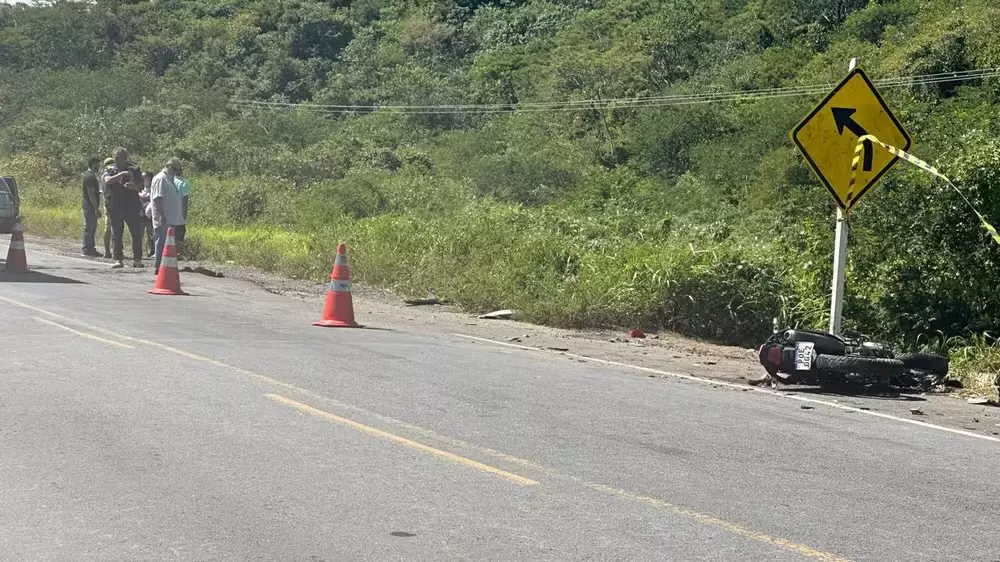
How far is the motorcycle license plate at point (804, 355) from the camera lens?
1130 centimetres

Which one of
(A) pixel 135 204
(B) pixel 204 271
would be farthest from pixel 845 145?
(A) pixel 135 204

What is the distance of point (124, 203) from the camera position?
2278cm

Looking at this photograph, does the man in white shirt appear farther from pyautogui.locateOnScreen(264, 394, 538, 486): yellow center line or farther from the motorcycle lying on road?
the motorcycle lying on road

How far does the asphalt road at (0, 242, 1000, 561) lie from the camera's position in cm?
602

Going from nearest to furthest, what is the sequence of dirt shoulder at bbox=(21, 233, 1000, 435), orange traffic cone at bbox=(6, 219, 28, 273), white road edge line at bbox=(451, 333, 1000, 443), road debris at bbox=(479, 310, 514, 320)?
white road edge line at bbox=(451, 333, 1000, 443) < dirt shoulder at bbox=(21, 233, 1000, 435) < road debris at bbox=(479, 310, 514, 320) < orange traffic cone at bbox=(6, 219, 28, 273)

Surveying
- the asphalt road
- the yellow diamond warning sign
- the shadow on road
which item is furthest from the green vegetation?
the shadow on road

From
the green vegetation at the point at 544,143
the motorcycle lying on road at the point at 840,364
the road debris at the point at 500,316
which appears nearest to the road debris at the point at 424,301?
the green vegetation at the point at 544,143

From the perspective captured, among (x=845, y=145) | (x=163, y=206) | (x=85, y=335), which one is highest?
(x=845, y=145)

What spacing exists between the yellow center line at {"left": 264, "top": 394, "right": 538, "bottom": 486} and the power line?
34.3 meters

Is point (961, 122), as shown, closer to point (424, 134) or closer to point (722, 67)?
point (722, 67)

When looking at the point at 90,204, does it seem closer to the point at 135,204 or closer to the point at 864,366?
the point at 135,204

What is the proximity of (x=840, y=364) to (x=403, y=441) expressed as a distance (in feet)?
15.4

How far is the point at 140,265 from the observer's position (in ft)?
73.2

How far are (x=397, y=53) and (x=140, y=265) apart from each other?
5606cm
